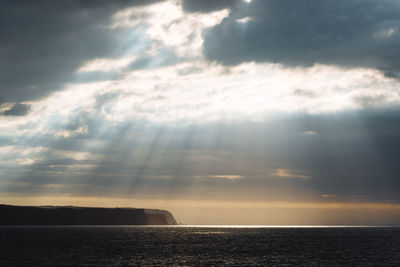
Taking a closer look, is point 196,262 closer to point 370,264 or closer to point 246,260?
point 246,260

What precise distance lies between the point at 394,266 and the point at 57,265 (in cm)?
6139

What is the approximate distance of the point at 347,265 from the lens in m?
80.4

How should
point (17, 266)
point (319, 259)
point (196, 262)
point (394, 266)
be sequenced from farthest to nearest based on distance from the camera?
point (319, 259) → point (196, 262) → point (394, 266) → point (17, 266)

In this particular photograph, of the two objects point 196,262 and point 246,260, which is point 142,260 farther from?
point 246,260

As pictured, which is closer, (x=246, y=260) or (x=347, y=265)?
Answer: (x=347, y=265)

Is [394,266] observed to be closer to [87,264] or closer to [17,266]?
[87,264]

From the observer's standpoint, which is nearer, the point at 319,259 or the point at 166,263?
the point at 166,263

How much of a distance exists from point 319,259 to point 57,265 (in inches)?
2105

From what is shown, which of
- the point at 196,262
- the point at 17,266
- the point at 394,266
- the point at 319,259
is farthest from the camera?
the point at 319,259

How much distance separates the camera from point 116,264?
79.6 meters

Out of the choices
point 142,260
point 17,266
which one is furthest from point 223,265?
point 17,266

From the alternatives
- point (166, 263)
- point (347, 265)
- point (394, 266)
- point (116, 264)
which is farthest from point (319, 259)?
point (116, 264)

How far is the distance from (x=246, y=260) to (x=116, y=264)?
1074 inches

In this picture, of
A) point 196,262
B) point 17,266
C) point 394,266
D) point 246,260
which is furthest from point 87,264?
point 394,266
